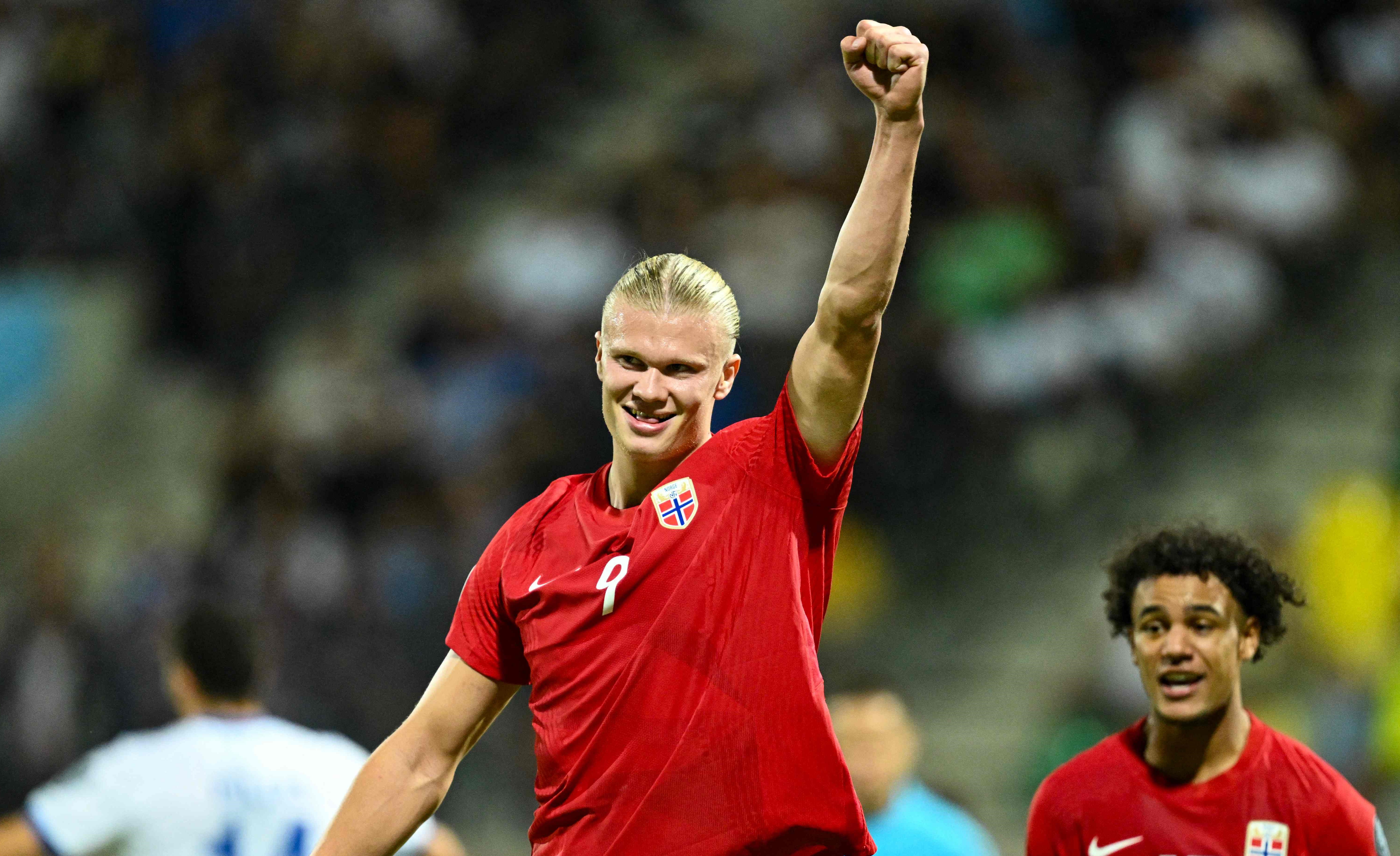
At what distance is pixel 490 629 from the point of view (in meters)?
3.26

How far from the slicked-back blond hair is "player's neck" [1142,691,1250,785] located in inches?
61.8

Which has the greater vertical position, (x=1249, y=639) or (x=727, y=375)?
(x=727, y=375)

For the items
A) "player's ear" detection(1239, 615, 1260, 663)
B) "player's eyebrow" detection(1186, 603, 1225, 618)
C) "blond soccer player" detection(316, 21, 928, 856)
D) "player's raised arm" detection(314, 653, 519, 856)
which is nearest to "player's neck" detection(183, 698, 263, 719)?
"player's raised arm" detection(314, 653, 519, 856)

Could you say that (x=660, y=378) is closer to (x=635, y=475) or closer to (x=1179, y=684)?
(x=635, y=475)

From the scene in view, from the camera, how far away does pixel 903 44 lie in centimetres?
270

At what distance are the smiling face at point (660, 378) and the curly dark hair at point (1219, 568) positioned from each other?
1440 mm

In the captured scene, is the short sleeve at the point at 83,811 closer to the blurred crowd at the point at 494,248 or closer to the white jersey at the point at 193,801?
the white jersey at the point at 193,801

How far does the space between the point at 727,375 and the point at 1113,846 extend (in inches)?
60.7

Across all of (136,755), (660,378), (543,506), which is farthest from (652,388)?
(136,755)

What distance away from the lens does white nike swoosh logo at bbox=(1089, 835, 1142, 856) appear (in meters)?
3.82

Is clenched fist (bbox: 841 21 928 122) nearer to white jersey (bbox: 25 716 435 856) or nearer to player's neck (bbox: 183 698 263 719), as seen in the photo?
white jersey (bbox: 25 716 435 856)

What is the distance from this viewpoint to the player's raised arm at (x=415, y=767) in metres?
3.25

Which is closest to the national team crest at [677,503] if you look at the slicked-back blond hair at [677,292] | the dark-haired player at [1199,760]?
the slicked-back blond hair at [677,292]

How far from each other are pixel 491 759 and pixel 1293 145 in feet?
18.4
